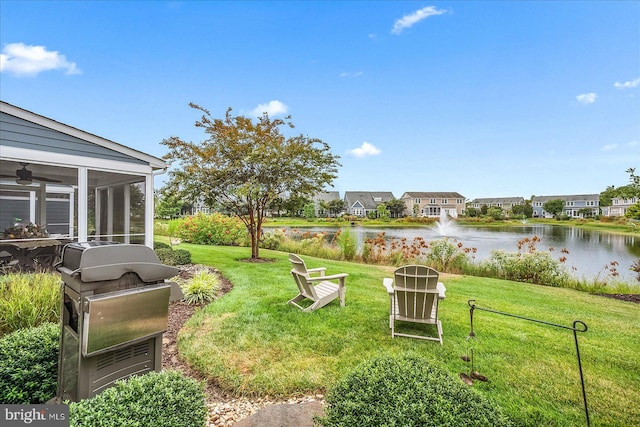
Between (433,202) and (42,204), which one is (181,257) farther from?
(433,202)

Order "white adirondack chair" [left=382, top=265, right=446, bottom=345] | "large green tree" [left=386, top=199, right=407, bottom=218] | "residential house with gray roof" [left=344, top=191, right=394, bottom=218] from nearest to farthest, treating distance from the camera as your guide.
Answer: "white adirondack chair" [left=382, top=265, right=446, bottom=345]
"large green tree" [left=386, top=199, right=407, bottom=218]
"residential house with gray roof" [left=344, top=191, right=394, bottom=218]

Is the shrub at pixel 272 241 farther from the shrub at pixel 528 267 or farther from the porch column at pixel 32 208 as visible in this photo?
the shrub at pixel 528 267

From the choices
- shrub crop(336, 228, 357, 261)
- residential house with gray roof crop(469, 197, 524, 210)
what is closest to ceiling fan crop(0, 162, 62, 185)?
shrub crop(336, 228, 357, 261)

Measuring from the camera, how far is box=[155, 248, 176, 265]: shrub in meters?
7.56

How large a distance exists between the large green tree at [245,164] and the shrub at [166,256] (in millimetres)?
1839

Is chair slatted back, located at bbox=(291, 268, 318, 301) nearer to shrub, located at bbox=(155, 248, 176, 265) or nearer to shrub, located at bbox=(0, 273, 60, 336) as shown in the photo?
shrub, located at bbox=(0, 273, 60, 336)

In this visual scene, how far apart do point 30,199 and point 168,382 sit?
32.8 feet

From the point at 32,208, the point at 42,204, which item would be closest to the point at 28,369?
the point at 42,204

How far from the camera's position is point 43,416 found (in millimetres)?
1391

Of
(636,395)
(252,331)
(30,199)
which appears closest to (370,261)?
(252,331)

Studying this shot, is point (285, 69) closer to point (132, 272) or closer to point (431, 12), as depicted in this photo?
point (431, 12)

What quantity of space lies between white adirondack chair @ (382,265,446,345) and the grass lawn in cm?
26

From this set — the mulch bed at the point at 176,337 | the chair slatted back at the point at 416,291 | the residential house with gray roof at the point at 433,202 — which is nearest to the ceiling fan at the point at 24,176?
the mulch bed at the point at 176,337

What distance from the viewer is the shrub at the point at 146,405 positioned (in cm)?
130
